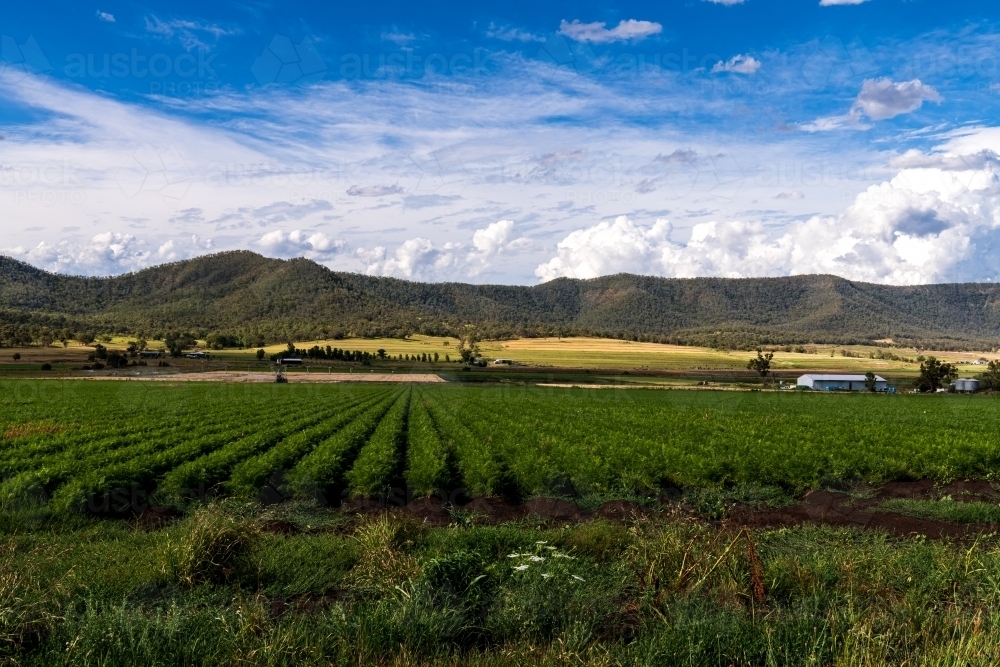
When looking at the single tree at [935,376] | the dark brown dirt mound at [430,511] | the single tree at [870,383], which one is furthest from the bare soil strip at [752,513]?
the single tree at [935,376]

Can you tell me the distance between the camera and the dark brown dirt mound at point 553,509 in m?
14.2

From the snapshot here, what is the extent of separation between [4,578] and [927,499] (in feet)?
64.4

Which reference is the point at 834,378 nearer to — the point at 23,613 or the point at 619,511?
the point at 619,511

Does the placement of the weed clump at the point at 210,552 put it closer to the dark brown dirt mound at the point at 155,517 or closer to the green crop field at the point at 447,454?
the dark brown dirt mound at the point at 155,517

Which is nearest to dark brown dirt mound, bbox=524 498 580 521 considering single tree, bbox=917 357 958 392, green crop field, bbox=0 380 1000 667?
green crop field, bbox=0 380 1000 667

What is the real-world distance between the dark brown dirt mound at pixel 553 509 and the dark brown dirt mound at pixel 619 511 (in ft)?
1.69

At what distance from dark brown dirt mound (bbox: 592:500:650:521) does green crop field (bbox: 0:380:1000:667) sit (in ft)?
0.86

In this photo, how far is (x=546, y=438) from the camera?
84.2ft

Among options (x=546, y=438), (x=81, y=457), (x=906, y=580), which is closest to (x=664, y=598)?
(x=906, y=580)

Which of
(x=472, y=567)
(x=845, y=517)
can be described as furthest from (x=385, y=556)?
(x=845, y=517)

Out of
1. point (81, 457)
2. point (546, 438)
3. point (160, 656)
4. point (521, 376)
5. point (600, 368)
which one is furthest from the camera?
point (600, 368)

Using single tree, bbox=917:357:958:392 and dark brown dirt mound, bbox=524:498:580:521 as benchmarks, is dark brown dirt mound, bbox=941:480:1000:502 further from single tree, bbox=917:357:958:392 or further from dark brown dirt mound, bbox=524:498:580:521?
single tree, bbox=917:357:958:392

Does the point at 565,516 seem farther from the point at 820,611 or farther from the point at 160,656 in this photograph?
the point at 160,656

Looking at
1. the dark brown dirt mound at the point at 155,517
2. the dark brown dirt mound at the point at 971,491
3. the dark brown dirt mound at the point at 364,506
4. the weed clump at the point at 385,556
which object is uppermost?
the weed clump at the point at 385,556
